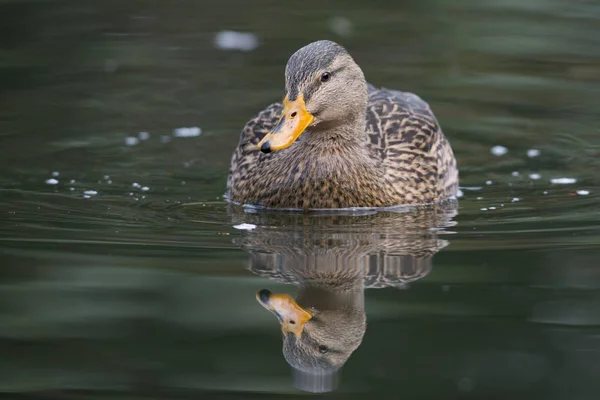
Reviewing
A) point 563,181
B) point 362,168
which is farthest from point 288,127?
point 563,181

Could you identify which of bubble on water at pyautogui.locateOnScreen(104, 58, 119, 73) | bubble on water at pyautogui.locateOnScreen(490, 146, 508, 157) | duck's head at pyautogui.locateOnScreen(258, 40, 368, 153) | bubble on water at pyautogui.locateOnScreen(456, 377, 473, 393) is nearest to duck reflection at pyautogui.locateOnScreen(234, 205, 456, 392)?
bubble on water at pyautogui.locateOnScreen(456, 377, 473, 393)

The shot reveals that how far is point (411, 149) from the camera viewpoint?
33.7 ft

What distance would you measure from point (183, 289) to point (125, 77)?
22.6 ft

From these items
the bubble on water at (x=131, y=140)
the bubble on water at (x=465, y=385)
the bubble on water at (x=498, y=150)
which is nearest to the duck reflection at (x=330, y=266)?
the bubble on water at (x=465, y=385)

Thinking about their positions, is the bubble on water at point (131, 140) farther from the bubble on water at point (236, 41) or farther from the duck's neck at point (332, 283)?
the duck's neck at point (332, 283)

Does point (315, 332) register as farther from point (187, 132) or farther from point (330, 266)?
point (187, 132)

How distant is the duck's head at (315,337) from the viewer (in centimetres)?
589

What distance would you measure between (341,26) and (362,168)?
551 centimetres

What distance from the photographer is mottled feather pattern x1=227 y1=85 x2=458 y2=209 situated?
9.66 metres

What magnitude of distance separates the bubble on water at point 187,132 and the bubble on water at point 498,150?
268 cm

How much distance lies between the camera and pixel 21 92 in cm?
1299

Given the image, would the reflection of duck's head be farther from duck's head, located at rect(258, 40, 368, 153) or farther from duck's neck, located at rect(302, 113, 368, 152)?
duck's neck, located at rect(302, 113, 368, 152)

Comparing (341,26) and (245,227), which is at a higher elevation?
(341,26)

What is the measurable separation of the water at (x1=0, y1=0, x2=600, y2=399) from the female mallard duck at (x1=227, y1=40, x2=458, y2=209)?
0.26 m
